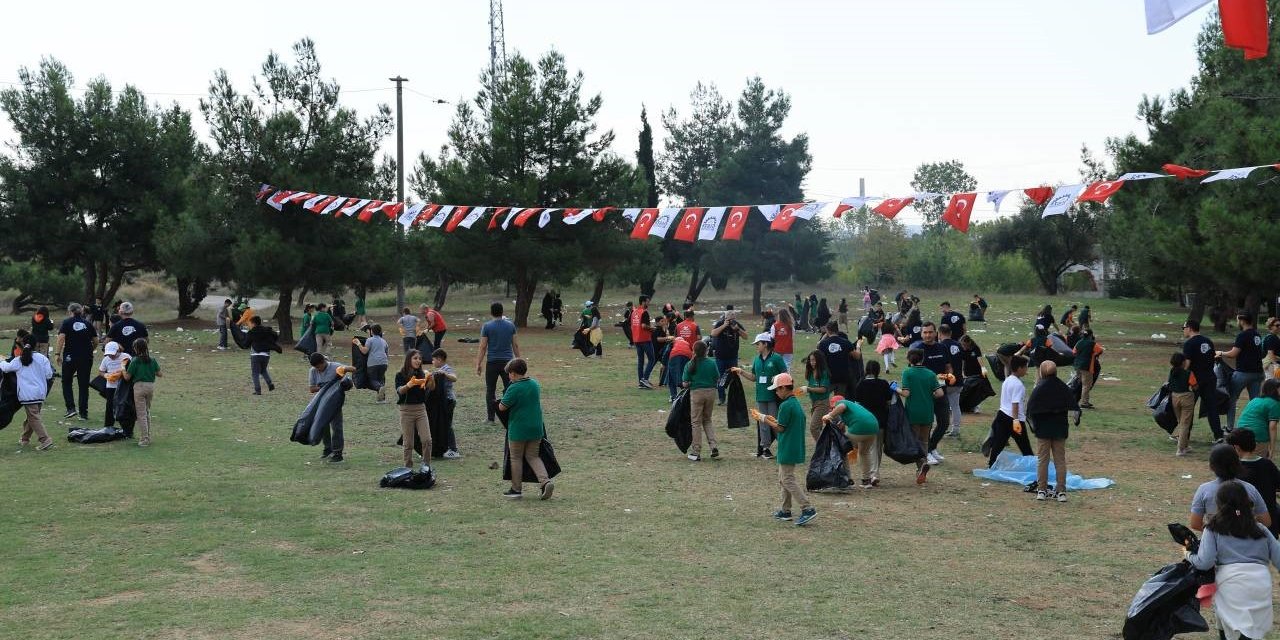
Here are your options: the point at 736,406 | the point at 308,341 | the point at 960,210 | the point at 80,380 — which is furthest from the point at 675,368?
the point at 308,341

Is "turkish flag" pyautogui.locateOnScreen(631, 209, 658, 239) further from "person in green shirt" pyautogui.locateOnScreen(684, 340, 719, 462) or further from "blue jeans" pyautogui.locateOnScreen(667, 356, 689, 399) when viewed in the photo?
"person in green shirt" pyautogui.locateOnScreen(684, 340, 719, 462)

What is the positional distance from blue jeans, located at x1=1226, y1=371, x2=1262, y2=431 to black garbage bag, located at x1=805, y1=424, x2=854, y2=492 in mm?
6418

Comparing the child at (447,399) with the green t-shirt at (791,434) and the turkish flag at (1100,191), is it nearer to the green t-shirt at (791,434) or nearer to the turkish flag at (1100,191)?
the green t-shirt at (791,434)

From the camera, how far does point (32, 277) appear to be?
5191 cm

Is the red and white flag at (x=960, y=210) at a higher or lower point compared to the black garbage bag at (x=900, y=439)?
higher

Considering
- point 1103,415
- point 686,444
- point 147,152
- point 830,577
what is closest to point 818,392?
point 686,444

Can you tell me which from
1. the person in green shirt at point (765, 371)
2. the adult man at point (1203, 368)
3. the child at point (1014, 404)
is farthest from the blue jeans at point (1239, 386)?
the person in green shirt at point (765, 371)

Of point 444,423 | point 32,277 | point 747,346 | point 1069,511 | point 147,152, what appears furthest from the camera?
point 32,277

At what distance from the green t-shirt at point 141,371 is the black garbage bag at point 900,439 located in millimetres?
9113

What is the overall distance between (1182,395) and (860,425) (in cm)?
516

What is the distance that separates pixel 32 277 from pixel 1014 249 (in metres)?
53.1

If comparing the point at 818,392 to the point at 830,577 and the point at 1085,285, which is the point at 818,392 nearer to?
the point at 830,577

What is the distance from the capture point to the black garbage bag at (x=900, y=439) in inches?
483

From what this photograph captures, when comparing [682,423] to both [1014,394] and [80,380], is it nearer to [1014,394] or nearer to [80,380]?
[1014,394]
